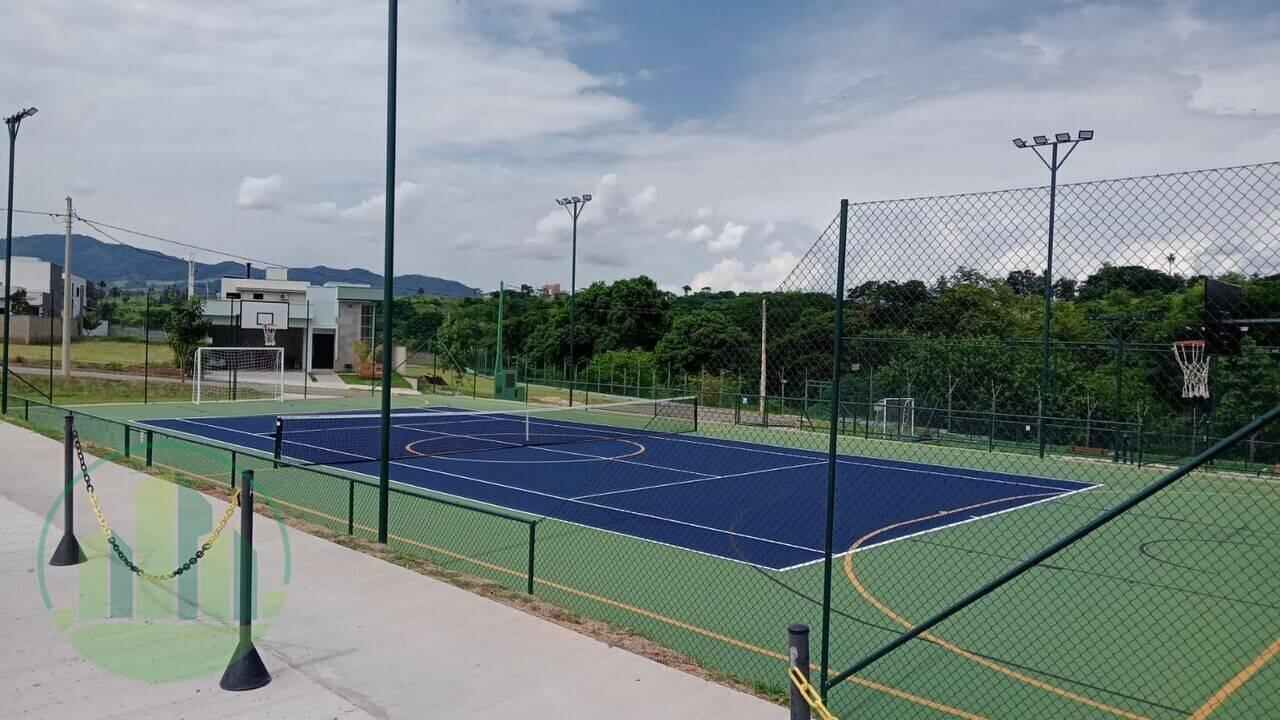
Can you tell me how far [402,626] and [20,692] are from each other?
2.86 m

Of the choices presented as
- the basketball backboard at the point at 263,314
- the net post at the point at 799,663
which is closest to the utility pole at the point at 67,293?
the basketball backboard at the point at 263,314

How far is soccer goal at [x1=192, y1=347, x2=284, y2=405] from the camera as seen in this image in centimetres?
4031

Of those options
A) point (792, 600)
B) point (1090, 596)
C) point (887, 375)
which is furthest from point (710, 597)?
point (887, 375)

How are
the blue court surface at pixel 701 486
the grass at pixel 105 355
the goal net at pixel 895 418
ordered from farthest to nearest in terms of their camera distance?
the grass at pixel 105 355, the goal net at pixel 895 418, the blue court surface at pixel 701 486

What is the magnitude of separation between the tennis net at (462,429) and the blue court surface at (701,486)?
250mm

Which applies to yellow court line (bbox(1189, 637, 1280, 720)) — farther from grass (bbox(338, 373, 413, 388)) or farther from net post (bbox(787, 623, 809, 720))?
grass (bbox(338, 373, 413, 388))

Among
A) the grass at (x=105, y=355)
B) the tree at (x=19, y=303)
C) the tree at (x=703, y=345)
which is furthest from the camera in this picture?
the tree at (x=19, y=303)

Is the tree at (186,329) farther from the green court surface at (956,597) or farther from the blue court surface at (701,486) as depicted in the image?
the green court surface at (956,597)

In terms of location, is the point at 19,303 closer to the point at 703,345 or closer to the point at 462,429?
the point at 703,345

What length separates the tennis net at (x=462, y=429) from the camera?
24625 mm

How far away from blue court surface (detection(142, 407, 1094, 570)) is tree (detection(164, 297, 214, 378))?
16.9m

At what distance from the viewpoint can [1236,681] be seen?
27.7ft

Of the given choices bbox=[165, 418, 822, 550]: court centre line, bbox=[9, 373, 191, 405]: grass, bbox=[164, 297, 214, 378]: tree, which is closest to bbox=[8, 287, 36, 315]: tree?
bbox=[9, 373, 191, 405]: grass

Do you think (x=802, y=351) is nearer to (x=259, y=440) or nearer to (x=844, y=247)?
(x=259, y=440)
